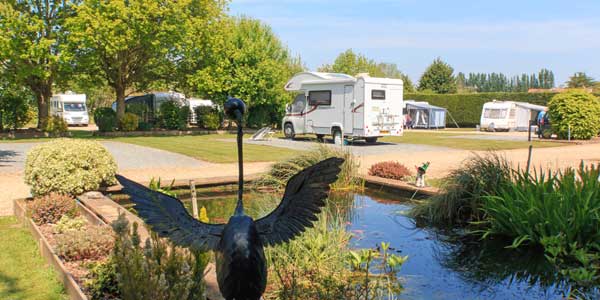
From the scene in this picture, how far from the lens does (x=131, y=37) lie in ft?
72.9

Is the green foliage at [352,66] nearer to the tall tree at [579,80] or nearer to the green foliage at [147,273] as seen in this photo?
the tall tree at [579,80]

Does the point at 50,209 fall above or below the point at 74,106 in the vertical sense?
below

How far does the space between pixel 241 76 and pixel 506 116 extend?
1693 cm

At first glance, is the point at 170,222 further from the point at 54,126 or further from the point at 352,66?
the point at 352,66

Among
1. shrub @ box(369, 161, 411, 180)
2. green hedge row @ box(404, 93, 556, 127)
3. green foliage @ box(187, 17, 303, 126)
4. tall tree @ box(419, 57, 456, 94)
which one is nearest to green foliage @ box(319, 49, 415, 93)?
tall tree @ box(419, 57, 456, 94)

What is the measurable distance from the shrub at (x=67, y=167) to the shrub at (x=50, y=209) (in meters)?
0.87

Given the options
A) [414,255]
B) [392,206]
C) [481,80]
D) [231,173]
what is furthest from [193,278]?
[481,80]

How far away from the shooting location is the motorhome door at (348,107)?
63.6 feet

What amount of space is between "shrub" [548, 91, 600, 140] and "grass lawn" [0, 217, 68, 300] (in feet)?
70.0

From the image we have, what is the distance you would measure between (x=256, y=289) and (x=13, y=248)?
13.8 feet

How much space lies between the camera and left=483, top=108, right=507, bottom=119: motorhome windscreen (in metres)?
32.2

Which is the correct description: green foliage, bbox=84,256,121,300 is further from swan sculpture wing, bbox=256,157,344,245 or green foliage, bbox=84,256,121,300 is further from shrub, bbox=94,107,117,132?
shrub, bbox=94,107,117,132

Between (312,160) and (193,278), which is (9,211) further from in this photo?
(193,278)

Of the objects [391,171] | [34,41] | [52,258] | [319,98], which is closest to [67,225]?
[52,258]
